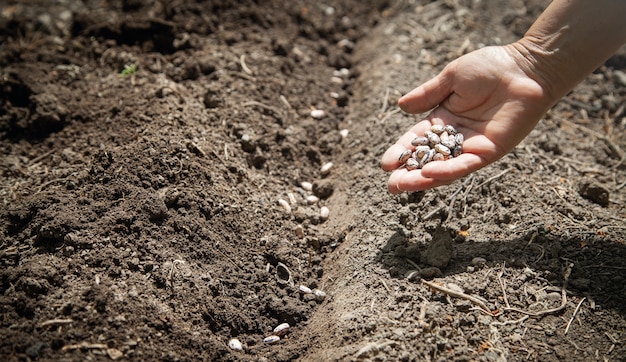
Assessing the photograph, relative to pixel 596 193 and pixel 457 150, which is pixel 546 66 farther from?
pixel 596 193

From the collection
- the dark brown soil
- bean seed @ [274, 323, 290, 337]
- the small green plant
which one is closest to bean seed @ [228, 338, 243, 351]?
the dark brown soil

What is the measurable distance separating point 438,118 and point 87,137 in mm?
2151

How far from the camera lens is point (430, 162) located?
102 inches

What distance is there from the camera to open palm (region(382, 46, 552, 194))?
103 inches

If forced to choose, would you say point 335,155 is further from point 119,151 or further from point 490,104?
point 119,151

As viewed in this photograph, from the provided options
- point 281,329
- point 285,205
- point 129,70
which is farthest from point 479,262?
point 129,70

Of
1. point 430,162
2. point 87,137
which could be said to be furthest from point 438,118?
point 87,137

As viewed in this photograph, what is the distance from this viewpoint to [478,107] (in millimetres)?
2834

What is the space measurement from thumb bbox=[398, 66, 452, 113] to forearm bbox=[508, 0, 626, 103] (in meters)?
0.39

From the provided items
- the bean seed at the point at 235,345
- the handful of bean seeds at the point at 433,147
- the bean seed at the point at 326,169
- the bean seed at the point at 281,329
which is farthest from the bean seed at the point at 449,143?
the bean seed at the point at 235,345

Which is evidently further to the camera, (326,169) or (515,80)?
(326,169)

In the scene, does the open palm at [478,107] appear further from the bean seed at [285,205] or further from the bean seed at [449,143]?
the bean seed at [285,205]

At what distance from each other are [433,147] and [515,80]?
56cm

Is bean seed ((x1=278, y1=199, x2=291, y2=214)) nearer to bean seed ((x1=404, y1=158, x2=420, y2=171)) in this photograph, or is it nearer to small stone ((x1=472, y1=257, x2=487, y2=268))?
bean seed ((x1=404, y1=158, x2=420, y2=171))
